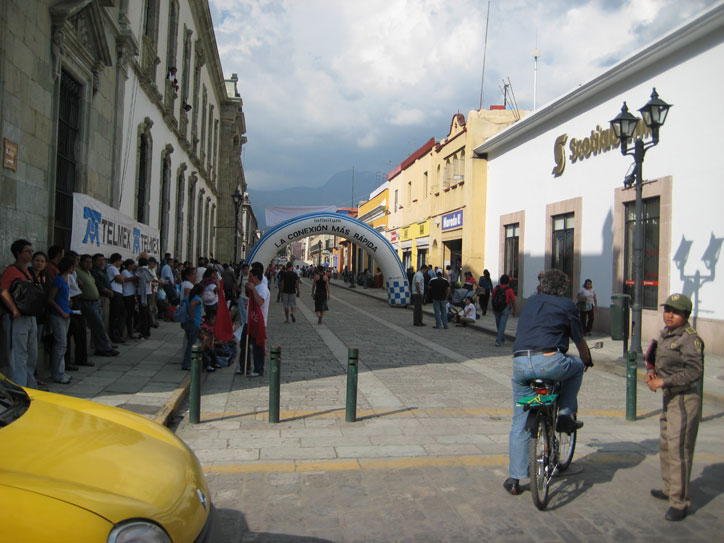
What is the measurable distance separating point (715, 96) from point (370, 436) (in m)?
10.7

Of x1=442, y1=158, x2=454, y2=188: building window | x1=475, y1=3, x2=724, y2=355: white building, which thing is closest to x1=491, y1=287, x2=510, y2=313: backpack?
x1=475, y1=3, x2=724, y2=355: white building

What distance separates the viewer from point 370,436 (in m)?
6.13

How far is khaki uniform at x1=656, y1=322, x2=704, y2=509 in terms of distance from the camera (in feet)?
13.8

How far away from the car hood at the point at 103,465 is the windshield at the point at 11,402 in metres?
0.04

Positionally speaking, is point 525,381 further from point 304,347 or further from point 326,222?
point 326,222

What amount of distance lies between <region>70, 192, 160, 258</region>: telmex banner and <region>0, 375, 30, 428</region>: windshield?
23.9 feet

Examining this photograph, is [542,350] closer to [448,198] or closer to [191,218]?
[191,218]

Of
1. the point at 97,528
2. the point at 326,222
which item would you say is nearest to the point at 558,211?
the point at 326,222

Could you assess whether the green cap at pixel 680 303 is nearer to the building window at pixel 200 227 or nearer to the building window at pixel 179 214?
the building window at pixel 179 214

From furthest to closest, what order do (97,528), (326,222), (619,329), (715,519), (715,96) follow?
(326,222)
(715,96)
(619,329)
(715,519)
(97,528)

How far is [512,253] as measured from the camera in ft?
72.2

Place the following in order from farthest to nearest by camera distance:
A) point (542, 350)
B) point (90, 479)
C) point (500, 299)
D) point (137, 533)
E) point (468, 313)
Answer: point (468, 313), point (500, 299), point (542, 350), point (90, 479), point (137, 533)

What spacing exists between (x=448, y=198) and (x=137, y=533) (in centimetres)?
2656

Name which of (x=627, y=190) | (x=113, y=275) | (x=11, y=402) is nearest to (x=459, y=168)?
(x=627, y=190)
